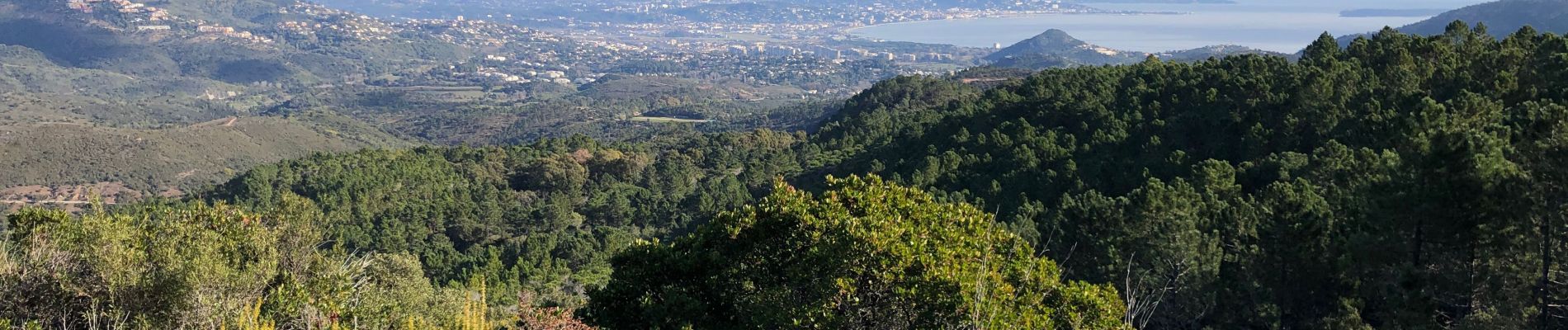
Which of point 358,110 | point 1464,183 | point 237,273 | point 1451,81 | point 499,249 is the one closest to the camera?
point 237,273

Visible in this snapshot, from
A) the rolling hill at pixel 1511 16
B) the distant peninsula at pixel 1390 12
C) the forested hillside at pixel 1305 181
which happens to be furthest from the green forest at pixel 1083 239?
Result: the distant peninsula at pixel 1390 12

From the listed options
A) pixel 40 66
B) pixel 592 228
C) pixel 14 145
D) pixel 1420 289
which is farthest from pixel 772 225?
pixel 40 66

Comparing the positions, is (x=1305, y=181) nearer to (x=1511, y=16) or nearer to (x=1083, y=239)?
(x=1083, y=239)

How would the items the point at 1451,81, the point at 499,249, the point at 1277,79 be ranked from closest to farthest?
the point at 1451,81, the point at 1277,79, the point at 499,249

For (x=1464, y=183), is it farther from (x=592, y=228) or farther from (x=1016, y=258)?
(x=592, y=228)

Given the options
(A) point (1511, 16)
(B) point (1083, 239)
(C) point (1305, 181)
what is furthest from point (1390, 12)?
(B) point (1083, 239)

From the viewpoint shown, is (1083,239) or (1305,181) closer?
(1083,239)

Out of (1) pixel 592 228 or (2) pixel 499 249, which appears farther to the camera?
(1) pixel 592 228
